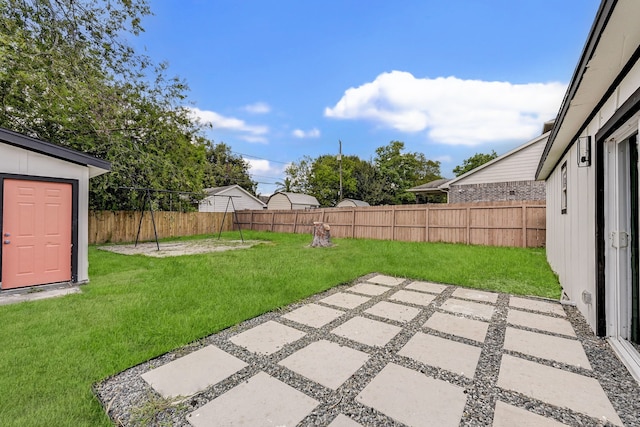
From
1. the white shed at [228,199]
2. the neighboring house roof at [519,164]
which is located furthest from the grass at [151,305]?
the white shed at [228,199]

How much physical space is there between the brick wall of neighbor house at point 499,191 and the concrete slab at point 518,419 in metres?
12.2

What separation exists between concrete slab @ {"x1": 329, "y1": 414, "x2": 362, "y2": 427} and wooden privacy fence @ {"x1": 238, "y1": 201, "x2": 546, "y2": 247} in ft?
27.2

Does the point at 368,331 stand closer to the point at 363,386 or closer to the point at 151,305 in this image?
the point at 363,386

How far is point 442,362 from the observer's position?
2074 mm

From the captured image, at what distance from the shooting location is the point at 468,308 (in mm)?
3271

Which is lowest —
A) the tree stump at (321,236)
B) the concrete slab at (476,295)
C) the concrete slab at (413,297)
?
the concrete slab at (413,297)

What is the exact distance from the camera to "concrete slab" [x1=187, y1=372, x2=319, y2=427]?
1476 millimetres

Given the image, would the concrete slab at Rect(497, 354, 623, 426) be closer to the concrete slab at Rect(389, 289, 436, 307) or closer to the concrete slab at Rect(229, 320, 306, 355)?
the concrete slab at Rect(389, 289, 436, 307)

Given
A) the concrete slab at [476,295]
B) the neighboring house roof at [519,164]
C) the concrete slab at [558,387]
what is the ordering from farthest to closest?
the neighboring house roof at [519,164] < the concrete slab at [476,295] < the concrete slab at [558,387]

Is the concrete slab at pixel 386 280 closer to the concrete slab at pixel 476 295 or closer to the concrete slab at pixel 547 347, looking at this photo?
the concrete slab at pixel 476 295

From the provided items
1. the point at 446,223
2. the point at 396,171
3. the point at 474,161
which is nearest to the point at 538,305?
the point at 446,223

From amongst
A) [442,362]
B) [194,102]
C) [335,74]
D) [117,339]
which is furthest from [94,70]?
[442,362]

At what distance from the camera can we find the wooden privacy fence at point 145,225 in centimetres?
1063

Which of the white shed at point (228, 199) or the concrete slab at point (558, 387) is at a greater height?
the white shed at point (228, 199)
